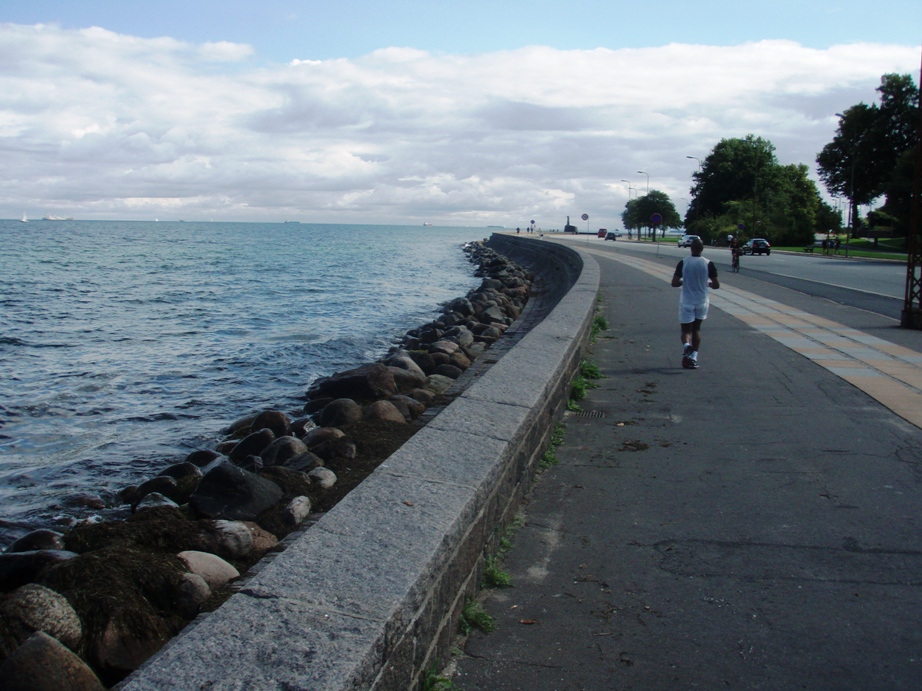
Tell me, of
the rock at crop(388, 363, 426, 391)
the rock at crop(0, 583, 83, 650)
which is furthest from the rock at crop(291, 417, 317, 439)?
the rock at crop(0, 583, 83, 650)

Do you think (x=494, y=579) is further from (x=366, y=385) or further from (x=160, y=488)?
(x=366, y=385)

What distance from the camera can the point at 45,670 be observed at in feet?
9.09

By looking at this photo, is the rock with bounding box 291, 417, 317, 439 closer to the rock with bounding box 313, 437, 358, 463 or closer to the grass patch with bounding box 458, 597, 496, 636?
the rock with bounding box 313, 437, 358, 463

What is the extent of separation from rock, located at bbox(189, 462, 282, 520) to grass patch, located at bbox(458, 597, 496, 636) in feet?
8.30

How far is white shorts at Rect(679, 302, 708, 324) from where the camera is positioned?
9.32 meters

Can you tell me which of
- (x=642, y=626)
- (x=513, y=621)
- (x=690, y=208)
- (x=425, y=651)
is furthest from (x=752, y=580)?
(x=690, y=208)

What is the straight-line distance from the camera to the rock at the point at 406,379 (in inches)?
400

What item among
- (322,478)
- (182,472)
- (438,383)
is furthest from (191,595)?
(438,383)

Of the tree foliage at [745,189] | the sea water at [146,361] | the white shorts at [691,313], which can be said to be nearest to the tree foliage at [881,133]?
the tree foliage at [745,189]

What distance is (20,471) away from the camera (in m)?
8.70

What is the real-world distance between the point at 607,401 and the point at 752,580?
377cm

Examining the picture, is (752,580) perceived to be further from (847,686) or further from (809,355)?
(809,355)

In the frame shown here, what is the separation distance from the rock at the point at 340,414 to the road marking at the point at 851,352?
16.3 feet

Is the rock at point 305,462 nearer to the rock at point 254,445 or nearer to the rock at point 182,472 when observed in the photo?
the rock at point 182,472
